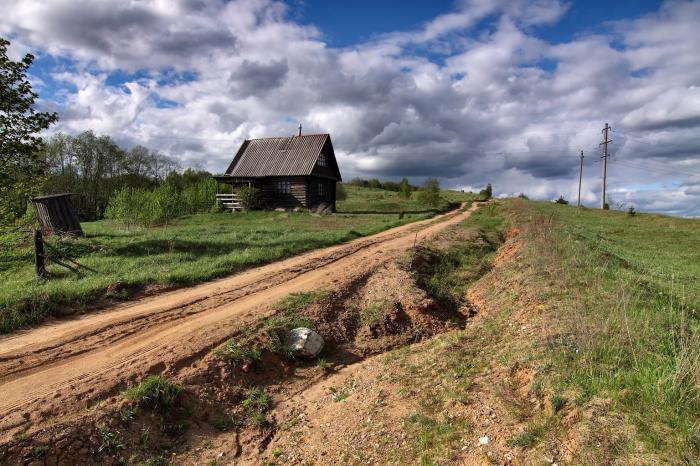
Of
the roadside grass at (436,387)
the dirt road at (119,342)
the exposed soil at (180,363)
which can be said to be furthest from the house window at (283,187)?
the roadside grass at (436,387)

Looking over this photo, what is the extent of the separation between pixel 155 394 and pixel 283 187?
30.8m

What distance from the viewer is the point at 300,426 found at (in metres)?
5.21

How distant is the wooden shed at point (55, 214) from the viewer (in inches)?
698

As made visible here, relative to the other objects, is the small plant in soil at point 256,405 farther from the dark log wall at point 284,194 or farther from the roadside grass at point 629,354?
the dark log wall at point 284,194

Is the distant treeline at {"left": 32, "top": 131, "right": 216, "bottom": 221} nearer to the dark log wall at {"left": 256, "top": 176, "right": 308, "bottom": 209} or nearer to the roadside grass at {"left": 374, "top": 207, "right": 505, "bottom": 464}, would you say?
the dark log wall at {"left": 256, "top": 176, "right": 308, "bottom": 209}

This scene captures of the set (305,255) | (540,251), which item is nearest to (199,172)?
(305,255)

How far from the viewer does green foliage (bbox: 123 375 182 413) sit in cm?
511

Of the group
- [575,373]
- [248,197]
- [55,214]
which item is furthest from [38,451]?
[248,197]

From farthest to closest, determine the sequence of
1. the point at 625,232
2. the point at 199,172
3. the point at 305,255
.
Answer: the point at 199,172, the point at 625,232, the point at 305,255

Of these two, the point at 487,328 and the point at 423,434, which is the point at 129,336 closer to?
the point at 423,434

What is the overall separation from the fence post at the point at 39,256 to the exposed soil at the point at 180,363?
325 cm

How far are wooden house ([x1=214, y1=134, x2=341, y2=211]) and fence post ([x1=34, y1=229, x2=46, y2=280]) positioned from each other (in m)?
24.0

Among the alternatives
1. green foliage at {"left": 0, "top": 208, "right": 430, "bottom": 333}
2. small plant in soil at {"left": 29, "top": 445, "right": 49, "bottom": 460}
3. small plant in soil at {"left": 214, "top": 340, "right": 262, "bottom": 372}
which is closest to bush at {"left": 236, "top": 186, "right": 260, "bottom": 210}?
green foliage at {"left": 0, "top": 208, "right": 430, "bottom": 333}

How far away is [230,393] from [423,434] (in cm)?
273
